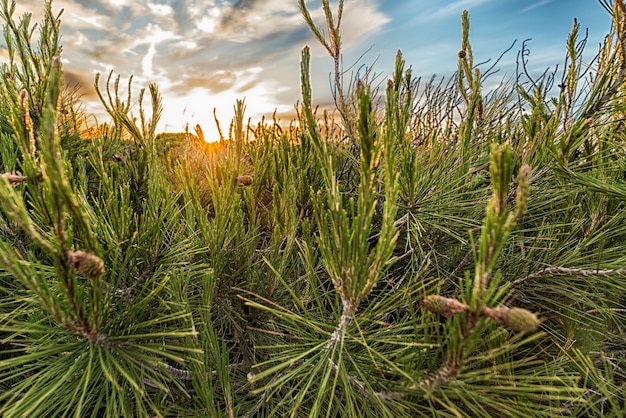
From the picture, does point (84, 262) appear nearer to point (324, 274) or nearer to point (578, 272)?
point (324, 274)

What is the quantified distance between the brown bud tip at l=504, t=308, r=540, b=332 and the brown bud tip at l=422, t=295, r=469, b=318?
0.06m

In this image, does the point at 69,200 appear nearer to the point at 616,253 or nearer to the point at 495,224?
the point at 495,224

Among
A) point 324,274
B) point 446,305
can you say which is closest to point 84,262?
point 446,305

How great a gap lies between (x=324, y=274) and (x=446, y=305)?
877mm

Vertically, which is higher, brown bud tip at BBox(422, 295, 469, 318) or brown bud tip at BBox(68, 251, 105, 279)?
brown bud tip at BBox(68, 251, 105, 279)

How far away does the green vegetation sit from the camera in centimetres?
58

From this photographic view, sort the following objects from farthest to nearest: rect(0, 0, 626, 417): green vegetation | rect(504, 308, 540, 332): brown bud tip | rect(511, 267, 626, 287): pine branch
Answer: rect(511, 267, 626, 287): pine branch, rect(0, 0, 626, 417): green vegetation, rect(504, 308, 540, 332): brown bud tip

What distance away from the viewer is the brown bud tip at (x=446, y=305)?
53 centimetres

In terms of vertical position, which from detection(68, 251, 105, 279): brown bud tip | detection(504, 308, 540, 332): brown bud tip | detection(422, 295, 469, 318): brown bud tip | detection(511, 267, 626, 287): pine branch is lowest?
detection(511, 267, 626, 287): pine branch

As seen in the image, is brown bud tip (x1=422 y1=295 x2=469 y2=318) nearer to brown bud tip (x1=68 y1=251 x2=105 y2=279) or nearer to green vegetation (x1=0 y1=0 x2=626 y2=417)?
green vegetation (x1=0 y1=0 x2=626 y2=417)

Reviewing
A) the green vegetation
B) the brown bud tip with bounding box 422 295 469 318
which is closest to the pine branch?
the green vegetation

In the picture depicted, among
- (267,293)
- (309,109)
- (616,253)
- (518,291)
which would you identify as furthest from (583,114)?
(267,293)

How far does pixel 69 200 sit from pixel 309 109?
1.62ft

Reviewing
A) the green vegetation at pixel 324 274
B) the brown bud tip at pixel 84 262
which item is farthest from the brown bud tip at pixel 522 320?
the brown bud tip at pixel 84 262
